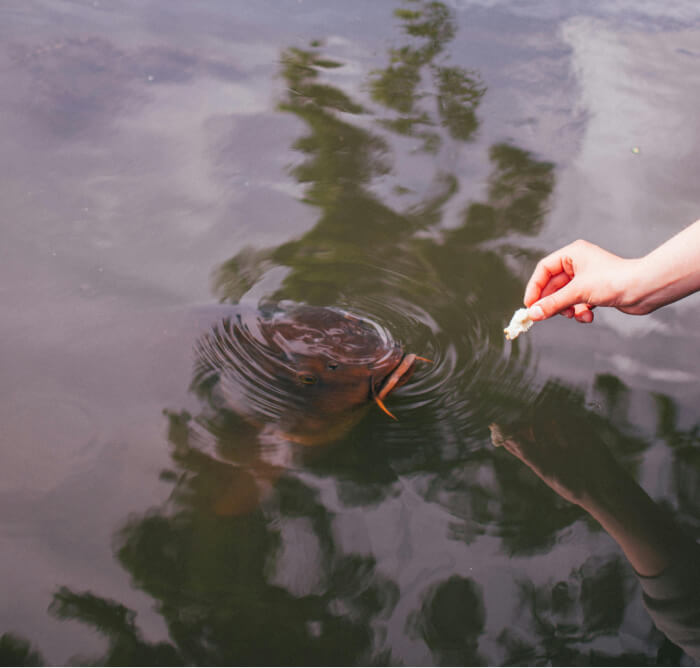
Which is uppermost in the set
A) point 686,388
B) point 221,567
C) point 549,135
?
point 549,135

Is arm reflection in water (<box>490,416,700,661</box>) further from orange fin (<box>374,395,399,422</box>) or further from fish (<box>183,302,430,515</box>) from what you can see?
fish (<box>183,302,430,515</box>)

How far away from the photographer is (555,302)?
8.30 ft

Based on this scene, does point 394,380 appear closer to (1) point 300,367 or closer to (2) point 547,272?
(1) point 300,367

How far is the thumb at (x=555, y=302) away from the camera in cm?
252

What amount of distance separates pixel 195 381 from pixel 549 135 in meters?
2.86

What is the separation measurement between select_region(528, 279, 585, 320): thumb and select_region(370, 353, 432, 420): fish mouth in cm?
55

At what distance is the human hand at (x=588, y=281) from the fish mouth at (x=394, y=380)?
543 millimetres

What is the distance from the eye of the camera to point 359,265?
137 inches

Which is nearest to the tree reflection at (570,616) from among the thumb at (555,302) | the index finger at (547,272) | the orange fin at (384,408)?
the orange fin at (384,408)

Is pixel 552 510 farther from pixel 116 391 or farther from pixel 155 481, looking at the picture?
pixel 116 391

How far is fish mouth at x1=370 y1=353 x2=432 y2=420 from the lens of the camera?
271 centimetres

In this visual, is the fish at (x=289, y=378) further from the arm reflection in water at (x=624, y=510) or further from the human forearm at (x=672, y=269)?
the human forearm at (x=672, y=269)

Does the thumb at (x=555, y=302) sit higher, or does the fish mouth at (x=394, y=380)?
the thumb at (x=555, y=302)

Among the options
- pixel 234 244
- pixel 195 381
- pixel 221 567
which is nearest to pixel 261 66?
pixel 234 244
